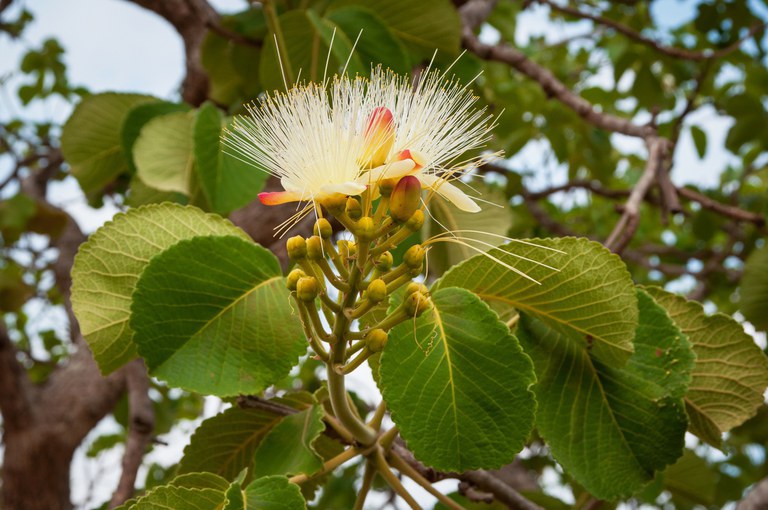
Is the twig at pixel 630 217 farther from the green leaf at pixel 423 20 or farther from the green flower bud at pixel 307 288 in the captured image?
the green flower bud at pixel 307 288

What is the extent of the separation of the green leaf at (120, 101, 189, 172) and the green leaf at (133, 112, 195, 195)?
0.06 m

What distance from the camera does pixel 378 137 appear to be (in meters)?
0.75

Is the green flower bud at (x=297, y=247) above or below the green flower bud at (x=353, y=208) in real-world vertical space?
below

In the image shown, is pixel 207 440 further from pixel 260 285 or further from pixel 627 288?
pixel 627 288

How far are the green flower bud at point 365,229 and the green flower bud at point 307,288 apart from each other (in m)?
0.06

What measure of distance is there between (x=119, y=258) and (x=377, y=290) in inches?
14.7

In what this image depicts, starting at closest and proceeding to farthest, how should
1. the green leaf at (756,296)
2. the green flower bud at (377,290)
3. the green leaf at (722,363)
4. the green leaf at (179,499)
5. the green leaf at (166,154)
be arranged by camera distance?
1. the green flower bud at (377,290)
2. the green leaf at (179,499)
3. the green leaf at (722,363)
4. the green leaf at (166,154)
5. the green leaf at (756,296)

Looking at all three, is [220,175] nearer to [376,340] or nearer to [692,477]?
[376,340]

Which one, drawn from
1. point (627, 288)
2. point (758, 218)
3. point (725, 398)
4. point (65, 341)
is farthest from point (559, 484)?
point (627, 288)

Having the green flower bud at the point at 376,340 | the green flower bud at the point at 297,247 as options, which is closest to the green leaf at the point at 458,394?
the green flower bud at the point at 376,340

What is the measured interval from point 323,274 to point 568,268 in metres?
0.27

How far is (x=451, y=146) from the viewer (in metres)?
0.83

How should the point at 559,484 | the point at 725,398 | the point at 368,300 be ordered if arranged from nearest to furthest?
the point at 368,300 < the point at 725,398 < the point at 559,484

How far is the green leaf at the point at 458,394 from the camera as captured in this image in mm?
771
